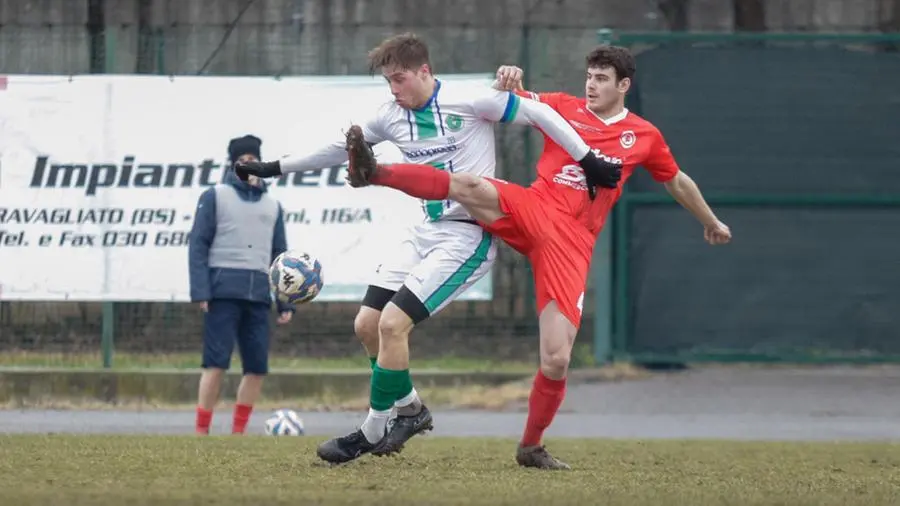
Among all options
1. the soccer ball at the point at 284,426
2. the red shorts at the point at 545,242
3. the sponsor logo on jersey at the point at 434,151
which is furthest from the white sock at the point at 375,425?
the soccer ball at the point at 284,426

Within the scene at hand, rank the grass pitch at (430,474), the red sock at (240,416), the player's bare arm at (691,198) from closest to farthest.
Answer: the grass pitch at (430,474) < the player's bare arm at (691,198) < the red sock at (240,416)

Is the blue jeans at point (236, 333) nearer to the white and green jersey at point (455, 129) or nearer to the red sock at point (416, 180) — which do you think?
the white and green jersey at point (455, 129)

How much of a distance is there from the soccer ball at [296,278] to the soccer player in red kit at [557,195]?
Result: 5.89ft

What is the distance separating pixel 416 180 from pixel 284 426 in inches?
158

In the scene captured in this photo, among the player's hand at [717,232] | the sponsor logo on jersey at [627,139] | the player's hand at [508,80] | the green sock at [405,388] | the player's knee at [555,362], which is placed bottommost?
the green sock at [405,388]

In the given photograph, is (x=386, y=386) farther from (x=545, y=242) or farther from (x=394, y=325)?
(x=545, y=242)

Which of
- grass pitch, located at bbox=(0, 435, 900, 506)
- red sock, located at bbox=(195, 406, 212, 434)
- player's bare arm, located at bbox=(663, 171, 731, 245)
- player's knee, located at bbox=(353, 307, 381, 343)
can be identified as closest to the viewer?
grass pitch, located at bbox=(0, 435, 900, 506)

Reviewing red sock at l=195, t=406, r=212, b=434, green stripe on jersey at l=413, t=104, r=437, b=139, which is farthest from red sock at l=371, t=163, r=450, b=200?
red sock at l=195, t=406, r=212, b=434

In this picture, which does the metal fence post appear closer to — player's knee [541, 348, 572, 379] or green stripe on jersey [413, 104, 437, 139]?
player's knee [541, 348, 572, 379]

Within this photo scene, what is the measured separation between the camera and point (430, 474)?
318 inches

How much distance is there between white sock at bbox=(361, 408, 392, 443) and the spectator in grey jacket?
135 inches

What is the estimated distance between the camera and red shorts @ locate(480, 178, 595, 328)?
329 inches

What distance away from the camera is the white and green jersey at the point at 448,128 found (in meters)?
8.48

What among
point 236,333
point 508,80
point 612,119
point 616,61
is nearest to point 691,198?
point 612,119
